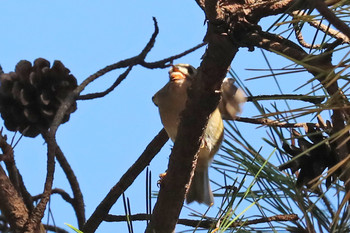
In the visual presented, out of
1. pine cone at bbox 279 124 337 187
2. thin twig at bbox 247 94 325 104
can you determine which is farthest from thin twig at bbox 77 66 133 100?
pine cone at bbox 279 124 337 187

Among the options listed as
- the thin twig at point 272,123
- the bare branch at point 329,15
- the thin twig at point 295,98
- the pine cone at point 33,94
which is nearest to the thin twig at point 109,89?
the pine cone at point 33,94

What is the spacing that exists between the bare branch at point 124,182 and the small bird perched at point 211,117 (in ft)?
0.19

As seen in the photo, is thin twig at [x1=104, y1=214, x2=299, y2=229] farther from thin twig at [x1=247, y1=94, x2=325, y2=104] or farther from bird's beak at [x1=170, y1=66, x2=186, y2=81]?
bird's beak at [x1=170, y1=66, x2=186, y2=81]

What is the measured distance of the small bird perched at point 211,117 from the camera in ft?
6.86

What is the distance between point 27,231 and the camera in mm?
1562

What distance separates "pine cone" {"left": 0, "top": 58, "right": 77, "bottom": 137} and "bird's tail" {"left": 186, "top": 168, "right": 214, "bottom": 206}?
1.58ft

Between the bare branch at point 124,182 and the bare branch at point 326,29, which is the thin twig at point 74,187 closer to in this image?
the bare branch at point 124,182

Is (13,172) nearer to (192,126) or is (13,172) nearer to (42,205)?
(42,205)

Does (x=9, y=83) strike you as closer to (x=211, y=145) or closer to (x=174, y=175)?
(x=211, y=145)

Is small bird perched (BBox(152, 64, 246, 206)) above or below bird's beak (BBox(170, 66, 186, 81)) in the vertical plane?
below

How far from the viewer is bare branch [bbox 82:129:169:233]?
1.72m

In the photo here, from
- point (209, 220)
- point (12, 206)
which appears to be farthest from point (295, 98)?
point (12, 206)

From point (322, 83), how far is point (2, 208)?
86 centimetres

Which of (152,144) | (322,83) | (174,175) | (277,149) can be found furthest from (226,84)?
(322,83)
